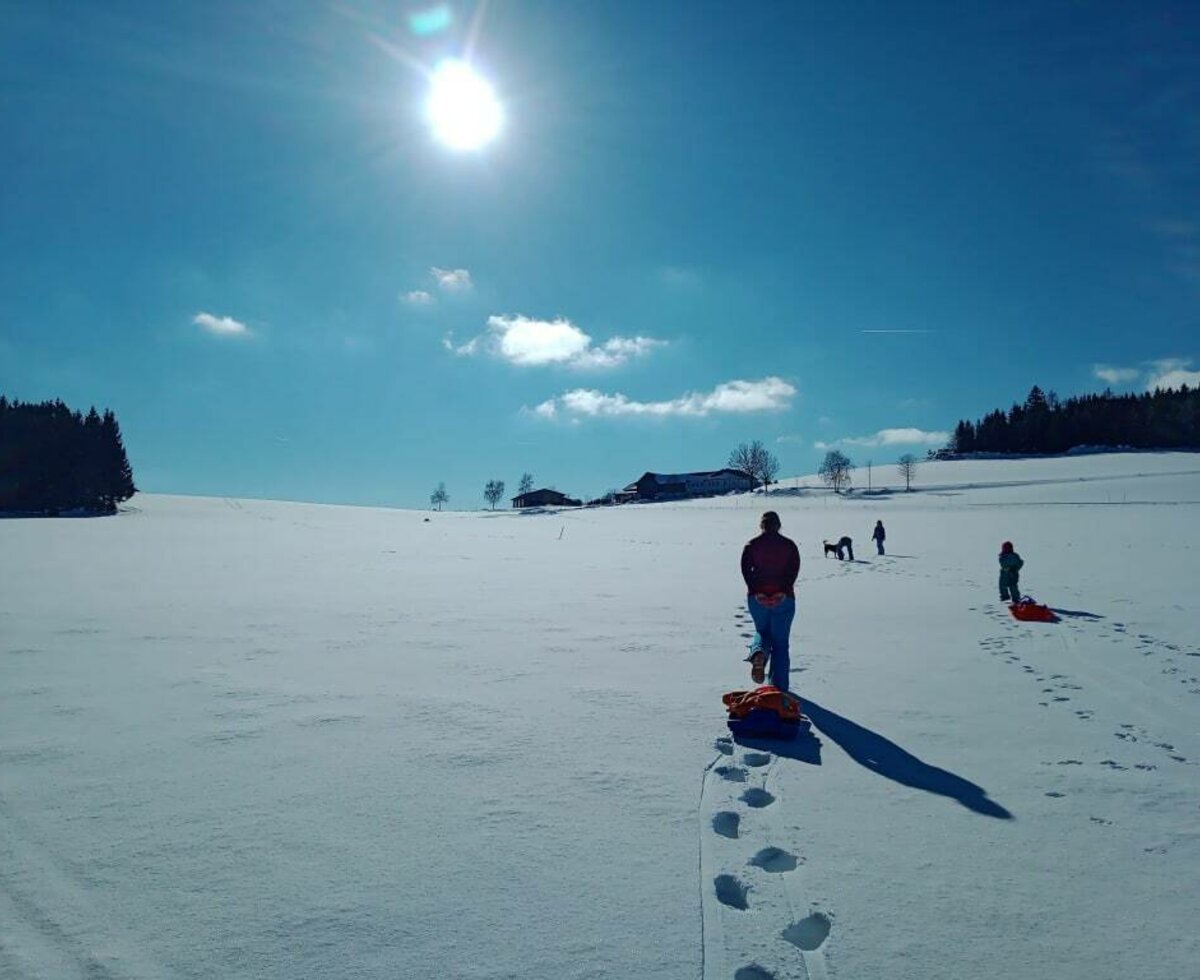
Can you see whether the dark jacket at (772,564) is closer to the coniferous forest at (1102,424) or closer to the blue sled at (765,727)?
the blue sled at (765,727)

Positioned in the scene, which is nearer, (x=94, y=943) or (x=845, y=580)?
(x=94, y=943)

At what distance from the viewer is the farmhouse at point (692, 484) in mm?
118125

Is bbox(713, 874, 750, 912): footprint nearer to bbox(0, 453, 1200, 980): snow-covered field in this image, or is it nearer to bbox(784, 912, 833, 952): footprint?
bbox(0, 453, 1200, 980): snow-covered field

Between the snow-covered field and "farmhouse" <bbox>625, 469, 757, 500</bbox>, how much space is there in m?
106

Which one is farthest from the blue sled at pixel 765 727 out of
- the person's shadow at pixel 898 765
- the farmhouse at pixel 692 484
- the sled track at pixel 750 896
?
the farmhouse at pixel 692 484

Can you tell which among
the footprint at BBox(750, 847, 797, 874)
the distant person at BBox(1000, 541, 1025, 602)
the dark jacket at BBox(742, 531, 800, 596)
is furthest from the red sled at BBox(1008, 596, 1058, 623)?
the footprint at BBox(750, 847, 797, 874)

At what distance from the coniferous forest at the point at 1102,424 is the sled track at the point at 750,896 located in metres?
123

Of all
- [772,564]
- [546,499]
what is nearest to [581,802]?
[772,564]

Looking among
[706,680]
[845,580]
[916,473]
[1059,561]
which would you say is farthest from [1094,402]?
[706,680]

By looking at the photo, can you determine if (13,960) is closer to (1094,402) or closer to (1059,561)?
(1059,561)

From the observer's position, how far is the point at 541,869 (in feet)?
11.1

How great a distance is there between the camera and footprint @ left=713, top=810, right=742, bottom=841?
385cm

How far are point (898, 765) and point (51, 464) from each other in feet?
240

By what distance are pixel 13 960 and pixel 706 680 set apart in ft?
19.6
